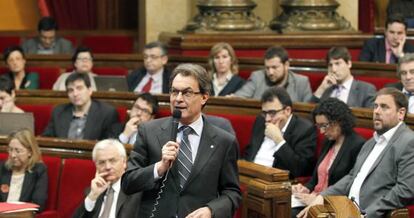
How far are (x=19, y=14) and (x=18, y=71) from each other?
289 centimetres

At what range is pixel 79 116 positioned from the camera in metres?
6.56

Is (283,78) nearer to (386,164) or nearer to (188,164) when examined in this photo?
(386,164)

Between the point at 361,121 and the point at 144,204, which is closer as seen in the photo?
the point at 144,204

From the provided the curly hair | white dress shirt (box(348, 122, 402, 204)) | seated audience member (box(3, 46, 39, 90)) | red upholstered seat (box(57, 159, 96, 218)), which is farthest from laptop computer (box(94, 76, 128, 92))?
white dress shirt (box(348, 122, 402, 204))

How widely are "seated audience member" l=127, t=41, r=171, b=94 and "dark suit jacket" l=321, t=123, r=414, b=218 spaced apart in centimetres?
273

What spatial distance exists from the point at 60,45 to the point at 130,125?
3.29 metres

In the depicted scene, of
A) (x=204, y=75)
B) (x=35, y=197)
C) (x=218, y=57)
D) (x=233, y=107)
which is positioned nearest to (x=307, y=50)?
(x=218, y=57)

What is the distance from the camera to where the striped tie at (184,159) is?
354 centimetres

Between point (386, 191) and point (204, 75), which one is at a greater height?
point (204, 75)

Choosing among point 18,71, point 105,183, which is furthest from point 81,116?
point 105,183

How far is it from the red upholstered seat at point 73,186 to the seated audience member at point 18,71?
2617 millimetres

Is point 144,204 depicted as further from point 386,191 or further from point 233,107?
point 233,107

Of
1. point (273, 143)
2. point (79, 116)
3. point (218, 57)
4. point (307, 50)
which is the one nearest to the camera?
point (273, 143)

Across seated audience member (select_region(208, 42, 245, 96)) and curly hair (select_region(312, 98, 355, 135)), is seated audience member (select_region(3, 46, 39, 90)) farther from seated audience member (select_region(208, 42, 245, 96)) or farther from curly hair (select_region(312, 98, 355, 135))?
curly hair (select_region(312, 98, 355, 135))
